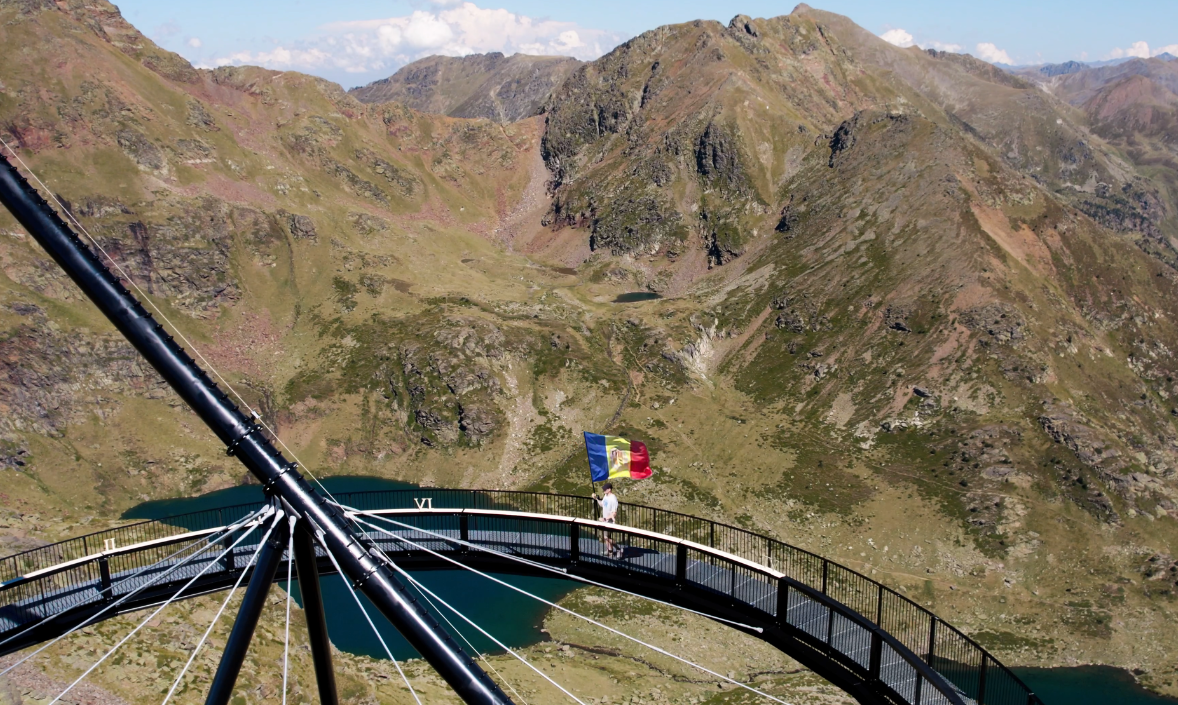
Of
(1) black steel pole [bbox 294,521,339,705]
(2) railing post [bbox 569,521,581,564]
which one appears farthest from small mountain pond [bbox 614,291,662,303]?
(1) black steel pole [bbox 294,521,339,705]

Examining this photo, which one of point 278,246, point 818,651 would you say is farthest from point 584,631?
point 278,246

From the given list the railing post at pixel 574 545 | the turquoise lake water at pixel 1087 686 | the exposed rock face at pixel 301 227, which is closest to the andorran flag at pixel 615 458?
the railing post at pixel 574 545

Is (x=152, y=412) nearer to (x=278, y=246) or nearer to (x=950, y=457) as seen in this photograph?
(x=278, y=246)

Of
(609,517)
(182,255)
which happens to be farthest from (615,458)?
(182,255)

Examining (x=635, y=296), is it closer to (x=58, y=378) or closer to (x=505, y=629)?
(x=505, y=629)

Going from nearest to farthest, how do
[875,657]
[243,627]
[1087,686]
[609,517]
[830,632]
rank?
[243,627], [875,657], [830,632], [609,517], [1087,686]

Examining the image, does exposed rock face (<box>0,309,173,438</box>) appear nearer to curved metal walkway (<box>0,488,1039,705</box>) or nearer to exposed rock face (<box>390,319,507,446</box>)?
exposed rock face (<box>390,319,507,446</box>)
